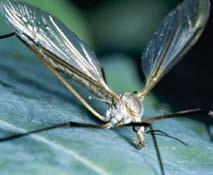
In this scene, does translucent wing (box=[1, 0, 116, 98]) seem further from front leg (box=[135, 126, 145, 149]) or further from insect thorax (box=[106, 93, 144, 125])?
front leg (box=[135, 126, 145, 149])

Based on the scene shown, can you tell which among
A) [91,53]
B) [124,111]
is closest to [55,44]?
[91,53]

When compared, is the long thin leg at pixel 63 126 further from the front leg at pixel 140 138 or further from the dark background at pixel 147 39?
the dark background at pixel 147 39

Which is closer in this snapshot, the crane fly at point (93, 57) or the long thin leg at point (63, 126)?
the long thin leg at point (63, 126)

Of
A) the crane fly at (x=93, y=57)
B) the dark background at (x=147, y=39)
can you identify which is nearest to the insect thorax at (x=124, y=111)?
the crane fly at (x=93, y=57)

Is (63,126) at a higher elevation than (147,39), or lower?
lower

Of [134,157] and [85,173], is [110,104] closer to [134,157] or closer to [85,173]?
[134,157]

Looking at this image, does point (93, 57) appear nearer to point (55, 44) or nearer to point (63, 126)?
point (55, 44)

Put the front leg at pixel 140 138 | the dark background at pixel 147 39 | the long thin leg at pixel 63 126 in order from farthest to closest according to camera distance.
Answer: the dark background at pixel 147 39 < the front leg at pixel 140 138 < the long thin leg at pixel 63 126

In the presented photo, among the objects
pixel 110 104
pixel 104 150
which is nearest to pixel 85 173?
pixel 104 150
